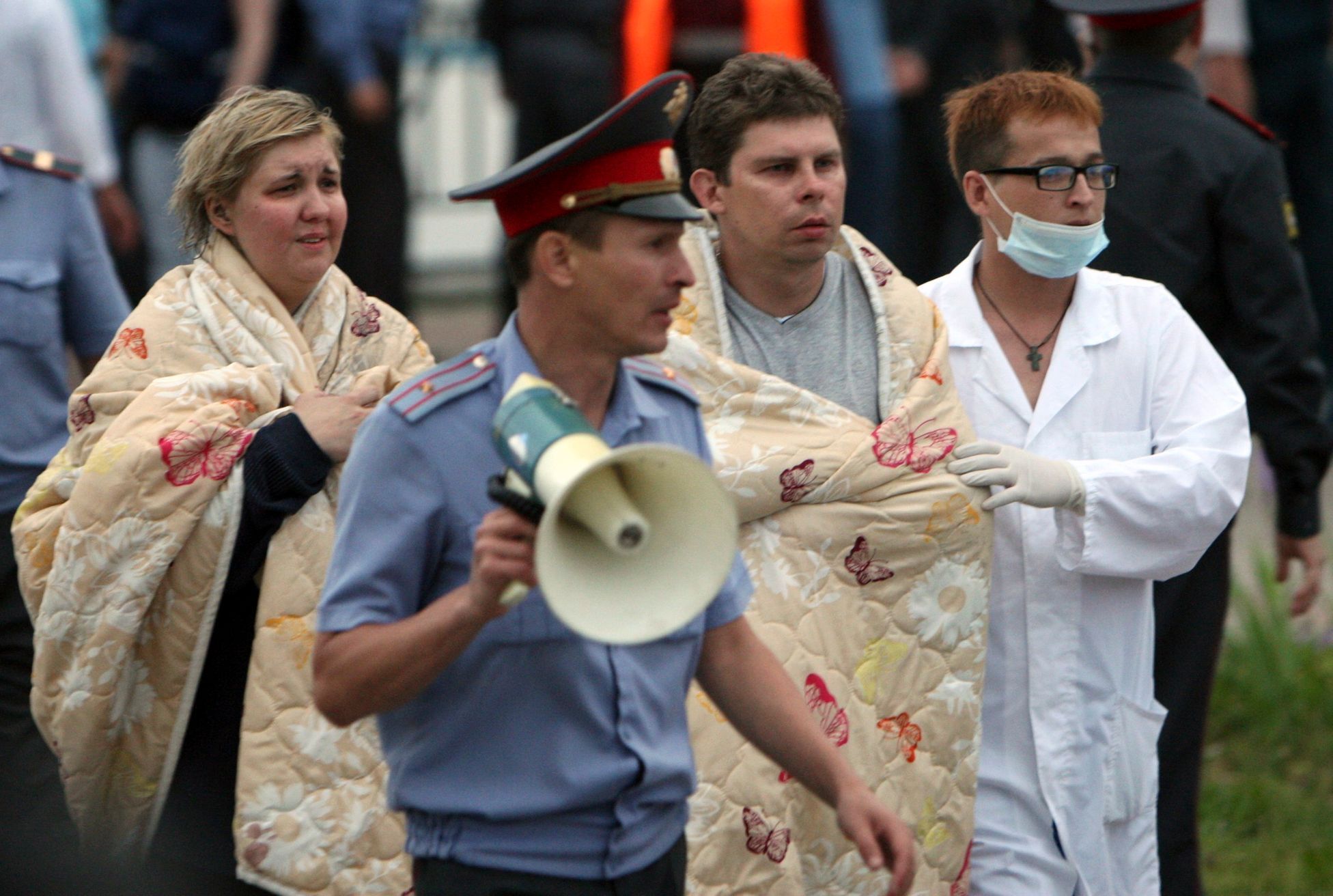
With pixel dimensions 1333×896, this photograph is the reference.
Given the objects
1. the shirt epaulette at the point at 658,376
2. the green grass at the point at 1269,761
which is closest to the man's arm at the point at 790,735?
the shirt epaulette at the point at 658,376

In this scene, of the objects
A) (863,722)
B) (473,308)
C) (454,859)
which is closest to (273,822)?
(454,859)

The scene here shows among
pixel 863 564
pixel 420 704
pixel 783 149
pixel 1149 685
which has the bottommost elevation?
pixel 1149 685

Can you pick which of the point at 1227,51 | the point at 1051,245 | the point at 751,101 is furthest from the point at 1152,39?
the point at 1227,51

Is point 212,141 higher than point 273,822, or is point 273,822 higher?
point 212,141

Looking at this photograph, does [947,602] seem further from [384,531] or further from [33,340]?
[33,340]

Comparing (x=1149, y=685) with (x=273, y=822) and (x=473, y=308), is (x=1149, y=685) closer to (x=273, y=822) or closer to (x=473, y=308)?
(x=273, y=822)

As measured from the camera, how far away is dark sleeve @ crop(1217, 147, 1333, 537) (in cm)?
429

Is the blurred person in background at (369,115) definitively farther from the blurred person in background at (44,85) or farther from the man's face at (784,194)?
the man's face at (784,194)

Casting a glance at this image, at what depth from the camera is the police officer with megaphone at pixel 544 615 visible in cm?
240

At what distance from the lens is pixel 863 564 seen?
11.2ft

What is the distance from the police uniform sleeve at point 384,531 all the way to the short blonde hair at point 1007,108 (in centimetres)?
170

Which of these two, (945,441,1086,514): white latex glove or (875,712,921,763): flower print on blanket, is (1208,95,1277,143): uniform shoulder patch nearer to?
(945,441,1086,514): white latex glove

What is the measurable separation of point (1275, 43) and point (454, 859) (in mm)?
6359

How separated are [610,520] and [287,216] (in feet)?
4.64
